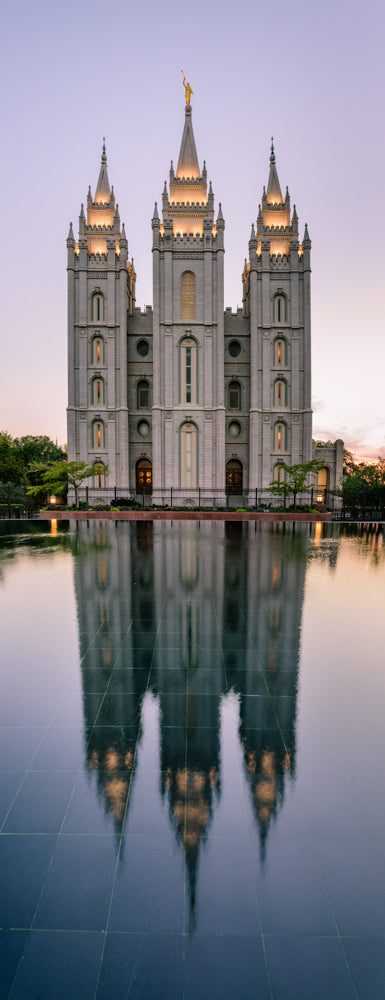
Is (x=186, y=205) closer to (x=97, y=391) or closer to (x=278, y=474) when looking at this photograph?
(x=97, y=391)

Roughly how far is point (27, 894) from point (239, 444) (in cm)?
3939

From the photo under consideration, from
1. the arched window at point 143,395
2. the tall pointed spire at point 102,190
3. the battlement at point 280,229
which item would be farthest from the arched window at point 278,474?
the tall pointed spire at point 102,190

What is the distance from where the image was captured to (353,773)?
3.13 m

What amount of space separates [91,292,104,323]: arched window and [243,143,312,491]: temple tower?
12.8 meters

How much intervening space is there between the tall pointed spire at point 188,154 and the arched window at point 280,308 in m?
13.0

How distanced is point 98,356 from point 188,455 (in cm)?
1153

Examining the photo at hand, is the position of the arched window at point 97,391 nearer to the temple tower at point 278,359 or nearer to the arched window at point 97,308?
the arched window at point 97,308

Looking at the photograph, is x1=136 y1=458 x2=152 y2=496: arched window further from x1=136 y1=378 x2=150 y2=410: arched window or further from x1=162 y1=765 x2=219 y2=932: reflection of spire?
x1=162 y1=765 x2=219 y2=932: reflection of spire

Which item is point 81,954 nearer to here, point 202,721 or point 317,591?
point 202,721

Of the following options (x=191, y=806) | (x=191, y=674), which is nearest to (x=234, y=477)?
(x=191, y=674)

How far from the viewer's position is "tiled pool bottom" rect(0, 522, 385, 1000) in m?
1.96

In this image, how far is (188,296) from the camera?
37406mm

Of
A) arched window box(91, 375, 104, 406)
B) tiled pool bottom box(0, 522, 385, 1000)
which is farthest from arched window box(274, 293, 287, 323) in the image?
tiled pool bottom box(0, 522, 385, 1000)

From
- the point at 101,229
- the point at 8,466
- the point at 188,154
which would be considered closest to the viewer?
the point at 101,229
